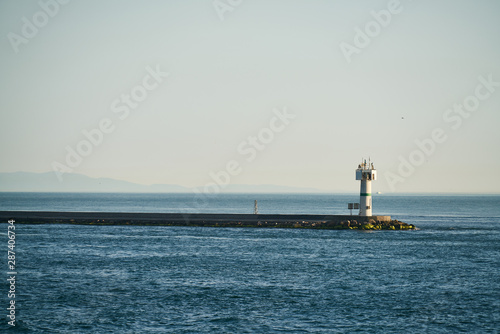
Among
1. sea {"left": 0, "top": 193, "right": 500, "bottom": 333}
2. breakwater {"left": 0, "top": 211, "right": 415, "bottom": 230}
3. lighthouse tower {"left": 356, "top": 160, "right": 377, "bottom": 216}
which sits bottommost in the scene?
sea {"left": 0, "top": 193, "right": 500, "bottom": 333}

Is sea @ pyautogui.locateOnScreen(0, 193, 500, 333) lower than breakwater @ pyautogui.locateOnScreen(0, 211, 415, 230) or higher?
lower

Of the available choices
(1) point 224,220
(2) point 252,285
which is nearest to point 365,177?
(1) point 224,220

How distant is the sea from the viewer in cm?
2959

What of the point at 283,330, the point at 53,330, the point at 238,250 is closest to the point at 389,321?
the point at 283,330

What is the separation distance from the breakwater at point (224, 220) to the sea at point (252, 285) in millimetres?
7974

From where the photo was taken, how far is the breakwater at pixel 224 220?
74562 millimetres

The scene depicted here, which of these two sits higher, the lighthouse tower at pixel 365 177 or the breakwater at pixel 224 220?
the lighthouse tower at pixel 365 177

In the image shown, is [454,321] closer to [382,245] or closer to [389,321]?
[389,321]

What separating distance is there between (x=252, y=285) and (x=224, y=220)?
4063cm

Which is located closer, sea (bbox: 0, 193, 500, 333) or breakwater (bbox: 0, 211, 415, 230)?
sea (bbox: 0, 193, 500, 333)

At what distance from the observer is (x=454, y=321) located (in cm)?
2997

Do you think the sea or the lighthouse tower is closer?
the sea

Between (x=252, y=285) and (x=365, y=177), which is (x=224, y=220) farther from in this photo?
(x=252, y=285)

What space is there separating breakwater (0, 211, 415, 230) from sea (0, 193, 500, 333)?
26.2 ft
